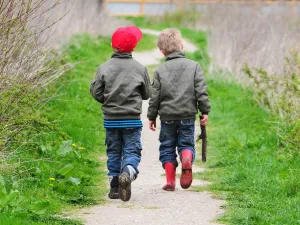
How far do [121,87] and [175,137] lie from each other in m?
0.82

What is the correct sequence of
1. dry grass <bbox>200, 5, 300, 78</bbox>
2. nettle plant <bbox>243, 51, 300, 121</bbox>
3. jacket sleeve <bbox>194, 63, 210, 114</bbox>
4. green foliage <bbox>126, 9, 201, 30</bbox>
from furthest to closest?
green foliage <bbox>126, 9, 201, 30</bbox> < dry grass <bbox>200, 5, 300, 78</bbox> < nettle plant <bbox>243, 51, 300, 121</bbox> < jacket sleeve <bbox>194, 63, 210, 114</bbox>

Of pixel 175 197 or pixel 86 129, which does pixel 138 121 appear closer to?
pixel 175 197

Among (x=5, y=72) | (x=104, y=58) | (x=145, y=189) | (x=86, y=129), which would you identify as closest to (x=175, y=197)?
(x=145, y=189)

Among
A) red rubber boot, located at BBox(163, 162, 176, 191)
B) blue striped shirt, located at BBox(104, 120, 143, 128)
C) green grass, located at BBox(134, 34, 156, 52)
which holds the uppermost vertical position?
green grass, located at BBox(134, 34, 156, 52)

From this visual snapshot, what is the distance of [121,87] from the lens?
7.17m

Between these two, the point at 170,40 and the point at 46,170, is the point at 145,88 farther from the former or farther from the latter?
the point at 46,170

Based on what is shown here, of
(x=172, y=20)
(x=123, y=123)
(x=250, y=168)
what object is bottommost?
(x=250, y=168)

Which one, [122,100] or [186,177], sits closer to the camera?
[122,100]

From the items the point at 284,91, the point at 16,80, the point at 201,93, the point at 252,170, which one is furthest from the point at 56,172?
the point at 284,91

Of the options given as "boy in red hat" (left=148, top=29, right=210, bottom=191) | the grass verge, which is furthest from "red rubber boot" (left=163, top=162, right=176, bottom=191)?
the grass verge

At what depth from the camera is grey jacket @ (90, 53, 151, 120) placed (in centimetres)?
716

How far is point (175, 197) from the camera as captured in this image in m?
7.21

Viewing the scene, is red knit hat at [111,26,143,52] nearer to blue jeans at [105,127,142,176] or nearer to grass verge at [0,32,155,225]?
blue jeans at [105,127,142,176]

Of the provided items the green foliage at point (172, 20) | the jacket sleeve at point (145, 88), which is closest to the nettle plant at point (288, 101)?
the jacket sleeve at point (145, 88)
